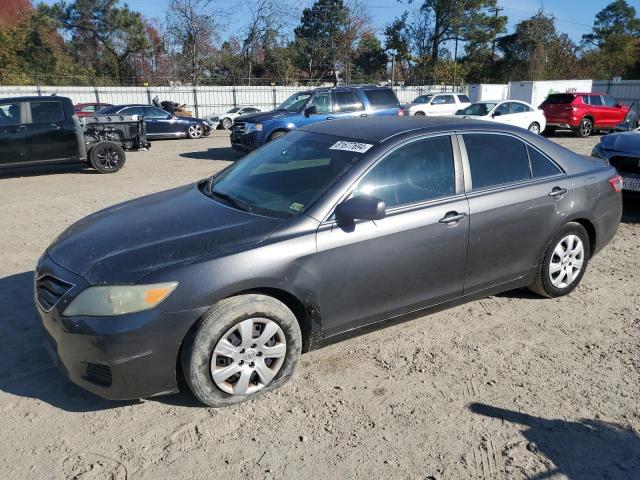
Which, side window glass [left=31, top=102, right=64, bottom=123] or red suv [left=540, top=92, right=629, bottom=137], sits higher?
side window glass [left=31, top=102, right=64, bottom=123]

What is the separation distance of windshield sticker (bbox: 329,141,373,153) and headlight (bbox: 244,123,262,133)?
9.31 meters

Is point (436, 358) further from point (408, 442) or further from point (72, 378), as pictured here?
point (72, 378)

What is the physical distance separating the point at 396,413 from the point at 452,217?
4.60 feet

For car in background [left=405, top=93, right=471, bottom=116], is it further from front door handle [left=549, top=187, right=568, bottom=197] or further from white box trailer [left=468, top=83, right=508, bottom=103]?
front door handle [left=549, top=187, right=568, bottom=197]

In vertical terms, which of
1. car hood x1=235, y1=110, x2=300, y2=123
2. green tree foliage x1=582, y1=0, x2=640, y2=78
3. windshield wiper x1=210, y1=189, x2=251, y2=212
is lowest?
windshield wiper x1=210, y1=189, x2=251, y2=212

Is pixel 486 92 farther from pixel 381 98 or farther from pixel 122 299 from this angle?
pixel 122 299

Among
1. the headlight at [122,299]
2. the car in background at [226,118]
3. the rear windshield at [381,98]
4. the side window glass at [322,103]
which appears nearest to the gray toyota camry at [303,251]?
the headlight at [122,299]

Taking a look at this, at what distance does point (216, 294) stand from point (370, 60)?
5019 centimetres

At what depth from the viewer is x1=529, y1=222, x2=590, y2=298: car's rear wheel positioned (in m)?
4.34

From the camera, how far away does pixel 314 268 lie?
316 centimetres

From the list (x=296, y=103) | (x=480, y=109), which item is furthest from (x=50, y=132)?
(x=480, y=109)

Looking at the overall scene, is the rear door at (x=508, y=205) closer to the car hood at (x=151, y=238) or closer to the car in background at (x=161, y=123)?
the car hood at (x=151, y=238)

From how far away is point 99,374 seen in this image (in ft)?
9.28

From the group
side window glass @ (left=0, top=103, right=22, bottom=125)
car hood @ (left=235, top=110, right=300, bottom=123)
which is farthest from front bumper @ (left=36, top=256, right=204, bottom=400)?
car hood @ (left=235, top=110, right=300, bottom=123)
